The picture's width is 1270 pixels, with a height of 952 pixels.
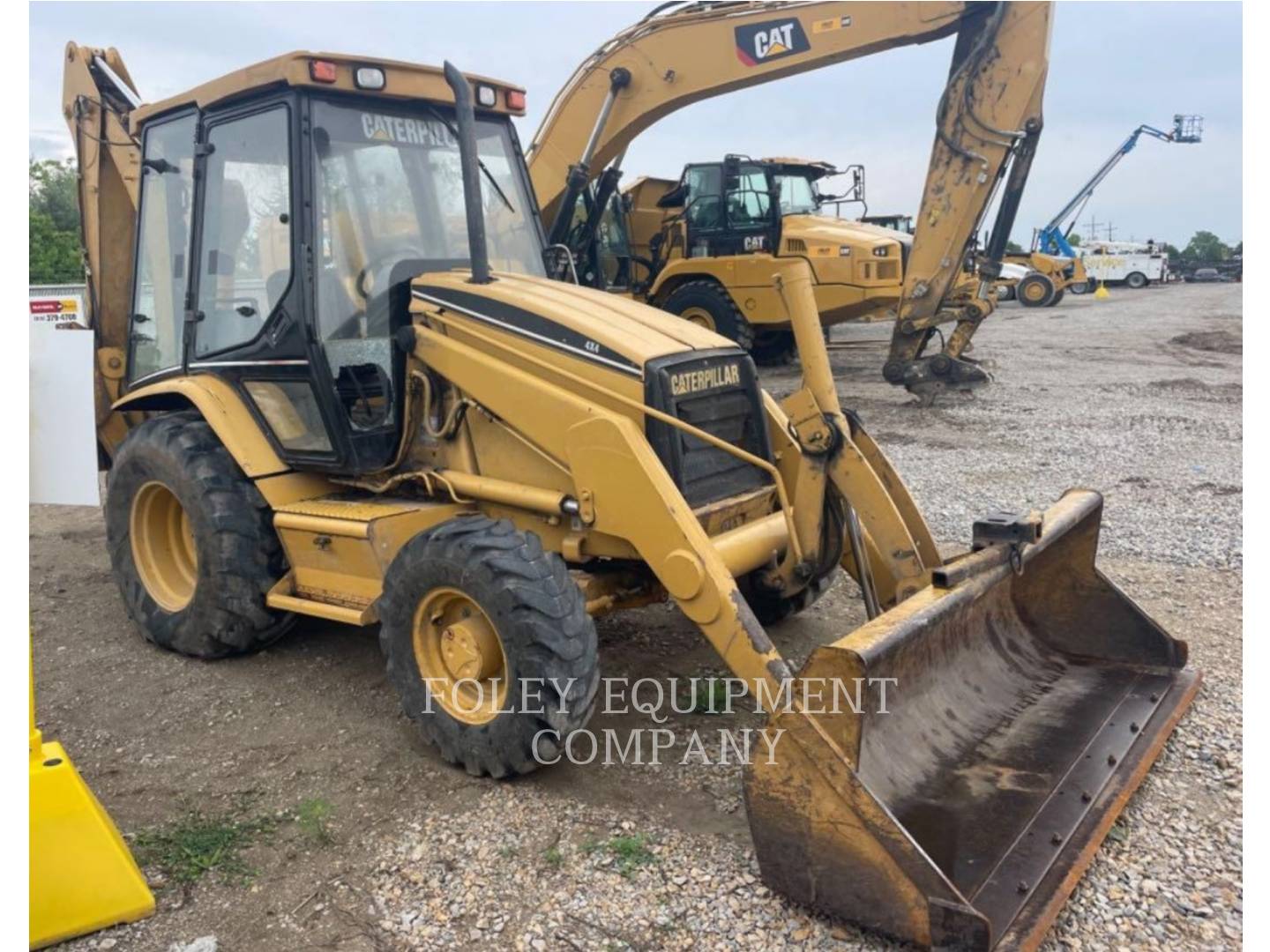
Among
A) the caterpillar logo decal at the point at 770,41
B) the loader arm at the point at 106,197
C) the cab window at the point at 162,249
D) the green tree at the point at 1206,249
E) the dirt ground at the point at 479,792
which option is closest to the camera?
the dirt ground at the point at 479,792

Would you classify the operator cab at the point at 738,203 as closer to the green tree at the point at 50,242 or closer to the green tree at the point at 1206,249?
the green tree at the point at 50,242

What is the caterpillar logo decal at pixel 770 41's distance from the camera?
905cm

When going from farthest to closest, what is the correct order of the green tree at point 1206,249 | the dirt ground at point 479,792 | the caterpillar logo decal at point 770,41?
1. the green tree at point 1206,249
2. the caterpillar logo decal at point 770,41
3. the dirt ground at point 479,792

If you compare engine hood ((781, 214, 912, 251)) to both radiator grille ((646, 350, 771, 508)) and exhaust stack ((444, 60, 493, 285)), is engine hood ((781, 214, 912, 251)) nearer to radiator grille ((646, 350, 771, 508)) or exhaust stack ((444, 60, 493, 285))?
radiator grille ((646, 350, 771, 508))

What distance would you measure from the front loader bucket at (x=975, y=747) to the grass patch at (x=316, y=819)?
59.3 inches

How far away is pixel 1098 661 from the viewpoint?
14.0 ft

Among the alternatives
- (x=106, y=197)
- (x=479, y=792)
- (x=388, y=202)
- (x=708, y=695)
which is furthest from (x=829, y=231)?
(x=479, y=792)

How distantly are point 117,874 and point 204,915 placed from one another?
29 cm

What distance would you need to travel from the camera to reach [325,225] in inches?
169

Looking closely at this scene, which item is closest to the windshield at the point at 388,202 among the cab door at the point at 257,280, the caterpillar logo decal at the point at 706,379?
the cab door at the point at 257,280

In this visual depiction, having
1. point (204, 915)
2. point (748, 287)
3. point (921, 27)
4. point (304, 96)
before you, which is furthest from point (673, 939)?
point (748, 287)

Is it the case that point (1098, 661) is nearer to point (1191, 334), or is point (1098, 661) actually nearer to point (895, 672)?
point (895, 672)

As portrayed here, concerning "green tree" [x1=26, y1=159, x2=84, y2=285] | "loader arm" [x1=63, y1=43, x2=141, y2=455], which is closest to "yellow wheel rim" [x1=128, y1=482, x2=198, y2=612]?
"loader arm" [x1=63, y1=43, x2=141, y2=455]

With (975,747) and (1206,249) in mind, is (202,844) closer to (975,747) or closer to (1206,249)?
(975,747)
